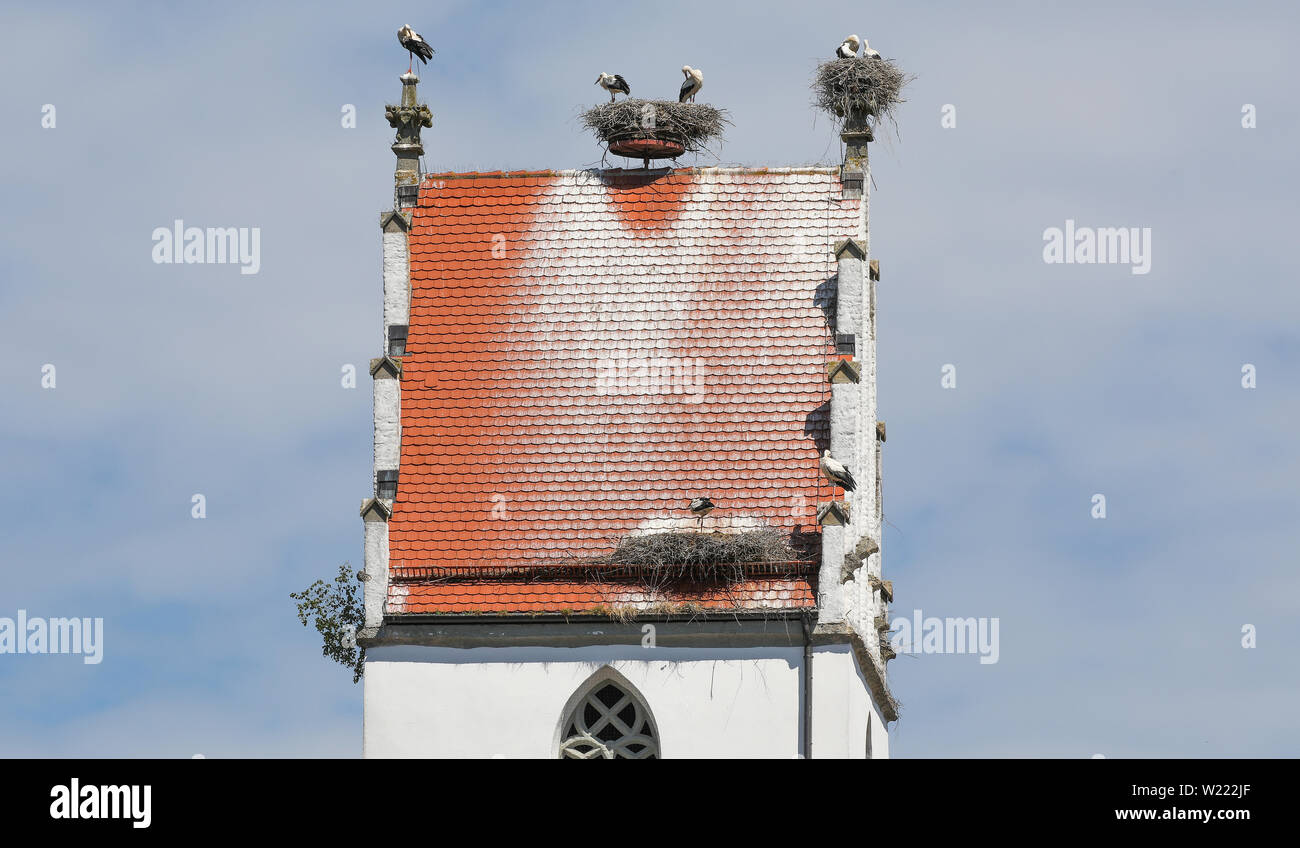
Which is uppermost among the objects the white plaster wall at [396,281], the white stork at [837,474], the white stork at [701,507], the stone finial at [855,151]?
the stone finial at [855,151]

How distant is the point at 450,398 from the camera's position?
41.2 m

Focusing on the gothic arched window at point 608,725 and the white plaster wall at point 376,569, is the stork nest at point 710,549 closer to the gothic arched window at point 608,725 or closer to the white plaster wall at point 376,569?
the gothic arched window at point 608,725

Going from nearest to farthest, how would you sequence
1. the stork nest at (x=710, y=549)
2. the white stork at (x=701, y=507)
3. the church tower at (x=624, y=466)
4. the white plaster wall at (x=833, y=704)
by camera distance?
the white plaster wall at (x=833, y=704) < the church tower at (x=624, y=466) < the stork nest at (x=710, y=549) < the white stork at (x=701, y=507)

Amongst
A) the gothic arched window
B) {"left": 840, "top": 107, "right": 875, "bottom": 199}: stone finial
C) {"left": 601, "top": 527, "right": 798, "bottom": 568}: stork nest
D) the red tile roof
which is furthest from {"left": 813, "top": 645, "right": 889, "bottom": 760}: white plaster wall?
{"left": 840, "top": 107, "right": 875, "bottom": 199}: stone finial

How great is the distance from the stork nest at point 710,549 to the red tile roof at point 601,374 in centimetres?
34

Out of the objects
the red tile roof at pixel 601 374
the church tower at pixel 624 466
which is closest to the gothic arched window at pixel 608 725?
the church tower at pixel 624 466

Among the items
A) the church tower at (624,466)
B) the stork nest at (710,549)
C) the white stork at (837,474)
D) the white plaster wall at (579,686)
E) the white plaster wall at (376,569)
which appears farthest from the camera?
the white plaster wall at (376,569)

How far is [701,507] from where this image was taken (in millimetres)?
39875

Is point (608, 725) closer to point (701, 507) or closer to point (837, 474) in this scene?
point (701, 507)

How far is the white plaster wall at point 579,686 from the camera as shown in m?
38.7

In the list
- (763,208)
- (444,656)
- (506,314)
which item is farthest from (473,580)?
(763,208)

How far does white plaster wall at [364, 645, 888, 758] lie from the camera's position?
127 feet

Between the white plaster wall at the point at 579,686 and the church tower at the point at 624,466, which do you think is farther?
the church tower at the point at 624,466

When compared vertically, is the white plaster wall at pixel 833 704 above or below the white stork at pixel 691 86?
below
